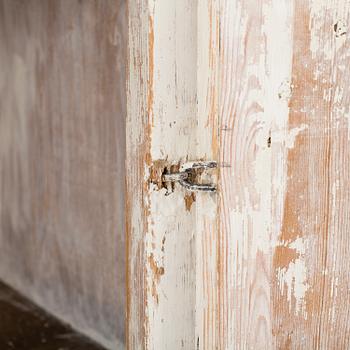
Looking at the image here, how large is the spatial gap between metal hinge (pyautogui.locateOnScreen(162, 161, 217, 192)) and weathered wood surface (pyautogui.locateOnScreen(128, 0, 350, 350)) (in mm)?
18

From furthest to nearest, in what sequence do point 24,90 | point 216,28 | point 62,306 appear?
point 24,90, point 62,306, point 216,28

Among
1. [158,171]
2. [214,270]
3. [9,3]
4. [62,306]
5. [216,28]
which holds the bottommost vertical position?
[62,306]

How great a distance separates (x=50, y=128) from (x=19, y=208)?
719mm

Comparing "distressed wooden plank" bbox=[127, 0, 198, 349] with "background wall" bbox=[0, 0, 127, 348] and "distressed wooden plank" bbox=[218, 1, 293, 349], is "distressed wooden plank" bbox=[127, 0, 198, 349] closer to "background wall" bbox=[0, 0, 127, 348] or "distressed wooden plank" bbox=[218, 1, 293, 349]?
"distressed wooden plank" bbox=[218, 1, 293, 349]

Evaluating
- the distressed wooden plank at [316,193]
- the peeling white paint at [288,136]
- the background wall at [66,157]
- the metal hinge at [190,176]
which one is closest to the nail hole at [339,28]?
the distressed wooden plank at [316,193]

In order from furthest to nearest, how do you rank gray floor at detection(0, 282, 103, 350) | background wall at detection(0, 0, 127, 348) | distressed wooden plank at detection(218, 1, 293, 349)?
gray floor at detection(0, 282, 103, 350) < background wall at detection(0, 0, 127, 348) < distressed wooden plank at detection(218, 1, 293, 349)

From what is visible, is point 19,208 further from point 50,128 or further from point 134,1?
point 134,1

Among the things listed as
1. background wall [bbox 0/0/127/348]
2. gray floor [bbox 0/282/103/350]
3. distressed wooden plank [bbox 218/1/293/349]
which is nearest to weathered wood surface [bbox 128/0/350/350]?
distressed wooden plank [bbox 218/1/293/349]

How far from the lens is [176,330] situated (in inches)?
40.8

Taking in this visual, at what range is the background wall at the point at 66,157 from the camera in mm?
2727

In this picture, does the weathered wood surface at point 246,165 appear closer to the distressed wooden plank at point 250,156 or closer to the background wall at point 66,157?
the distressed wooden plank at point 250,156

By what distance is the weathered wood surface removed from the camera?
3.19ft

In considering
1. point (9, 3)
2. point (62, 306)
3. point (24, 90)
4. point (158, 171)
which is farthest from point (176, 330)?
point (9, 3)

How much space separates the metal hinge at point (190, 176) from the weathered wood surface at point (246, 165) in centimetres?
2
